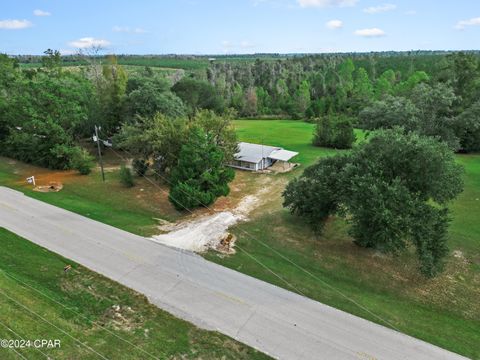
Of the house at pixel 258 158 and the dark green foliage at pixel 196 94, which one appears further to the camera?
the dark green foliage at pixel 196 94

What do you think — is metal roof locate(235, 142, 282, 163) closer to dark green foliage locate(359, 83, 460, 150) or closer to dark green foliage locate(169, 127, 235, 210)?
dark green foliage locate(169, 127, 235, 210)

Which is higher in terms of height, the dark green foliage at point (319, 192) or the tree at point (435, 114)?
the tree at point (435, 114)

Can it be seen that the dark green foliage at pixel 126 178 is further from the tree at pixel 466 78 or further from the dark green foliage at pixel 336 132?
the tree at pixel 466 78

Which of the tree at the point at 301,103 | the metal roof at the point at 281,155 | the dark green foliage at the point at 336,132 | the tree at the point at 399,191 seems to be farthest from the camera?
the tree at the point at 301,103

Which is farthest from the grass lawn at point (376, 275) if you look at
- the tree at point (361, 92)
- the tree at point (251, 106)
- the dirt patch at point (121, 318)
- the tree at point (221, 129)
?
the tree at point (251, 106)

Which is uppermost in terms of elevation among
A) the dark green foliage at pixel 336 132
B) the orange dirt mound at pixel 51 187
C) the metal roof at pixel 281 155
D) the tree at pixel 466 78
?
the tree at pixel 466 78

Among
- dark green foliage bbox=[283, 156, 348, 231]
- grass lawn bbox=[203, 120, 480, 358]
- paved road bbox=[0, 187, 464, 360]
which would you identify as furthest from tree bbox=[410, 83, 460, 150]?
paved road bbox=[0, 187, 464, 360]

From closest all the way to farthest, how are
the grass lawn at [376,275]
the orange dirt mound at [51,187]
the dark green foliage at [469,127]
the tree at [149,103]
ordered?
the grass lawn at [376,275]
the orange dirt mound at [51,187]
the tree at [149,103]
the dark green foliage at [469,127]
